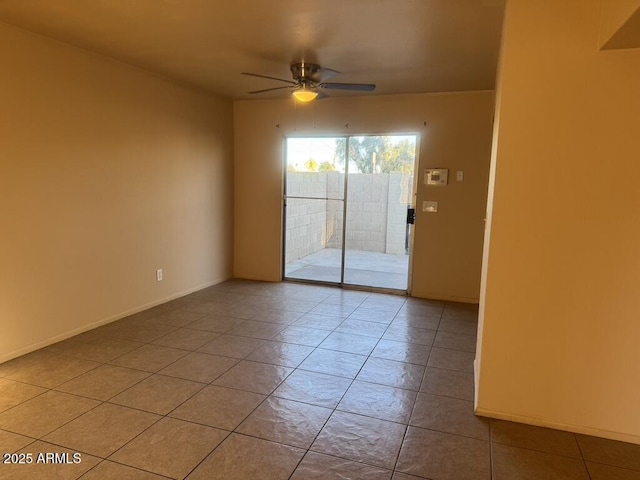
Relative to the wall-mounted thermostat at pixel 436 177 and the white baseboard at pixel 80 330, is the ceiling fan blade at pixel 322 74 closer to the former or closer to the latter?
the wall-mounted thermostat at pixel 436 177

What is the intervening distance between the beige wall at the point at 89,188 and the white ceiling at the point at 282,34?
30 centimetres

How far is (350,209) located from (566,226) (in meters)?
3.37

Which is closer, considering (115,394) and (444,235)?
(115,394)

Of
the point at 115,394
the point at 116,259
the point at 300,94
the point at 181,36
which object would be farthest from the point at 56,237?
the point at 300,94

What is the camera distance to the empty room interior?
2.10 m

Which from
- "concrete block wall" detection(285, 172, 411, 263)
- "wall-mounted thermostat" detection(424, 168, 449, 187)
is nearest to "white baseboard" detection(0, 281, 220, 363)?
"concrete block wall" detection(285, 172, 411, 263)

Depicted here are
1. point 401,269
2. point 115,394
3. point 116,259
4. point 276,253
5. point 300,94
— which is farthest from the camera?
point 276,253

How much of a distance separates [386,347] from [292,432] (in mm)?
1422

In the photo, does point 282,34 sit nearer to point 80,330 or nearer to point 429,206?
point 429,206

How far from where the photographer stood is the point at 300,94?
3.70m

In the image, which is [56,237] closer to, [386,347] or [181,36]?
[181,36]

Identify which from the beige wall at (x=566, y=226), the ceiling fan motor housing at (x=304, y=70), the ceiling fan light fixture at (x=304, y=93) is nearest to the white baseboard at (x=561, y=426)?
the beige wall at (x=566, y=226)

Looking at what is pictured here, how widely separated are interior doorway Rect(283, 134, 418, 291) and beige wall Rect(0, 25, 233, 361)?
4.16ft

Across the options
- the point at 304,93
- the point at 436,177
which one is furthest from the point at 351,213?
the point at 304,93
